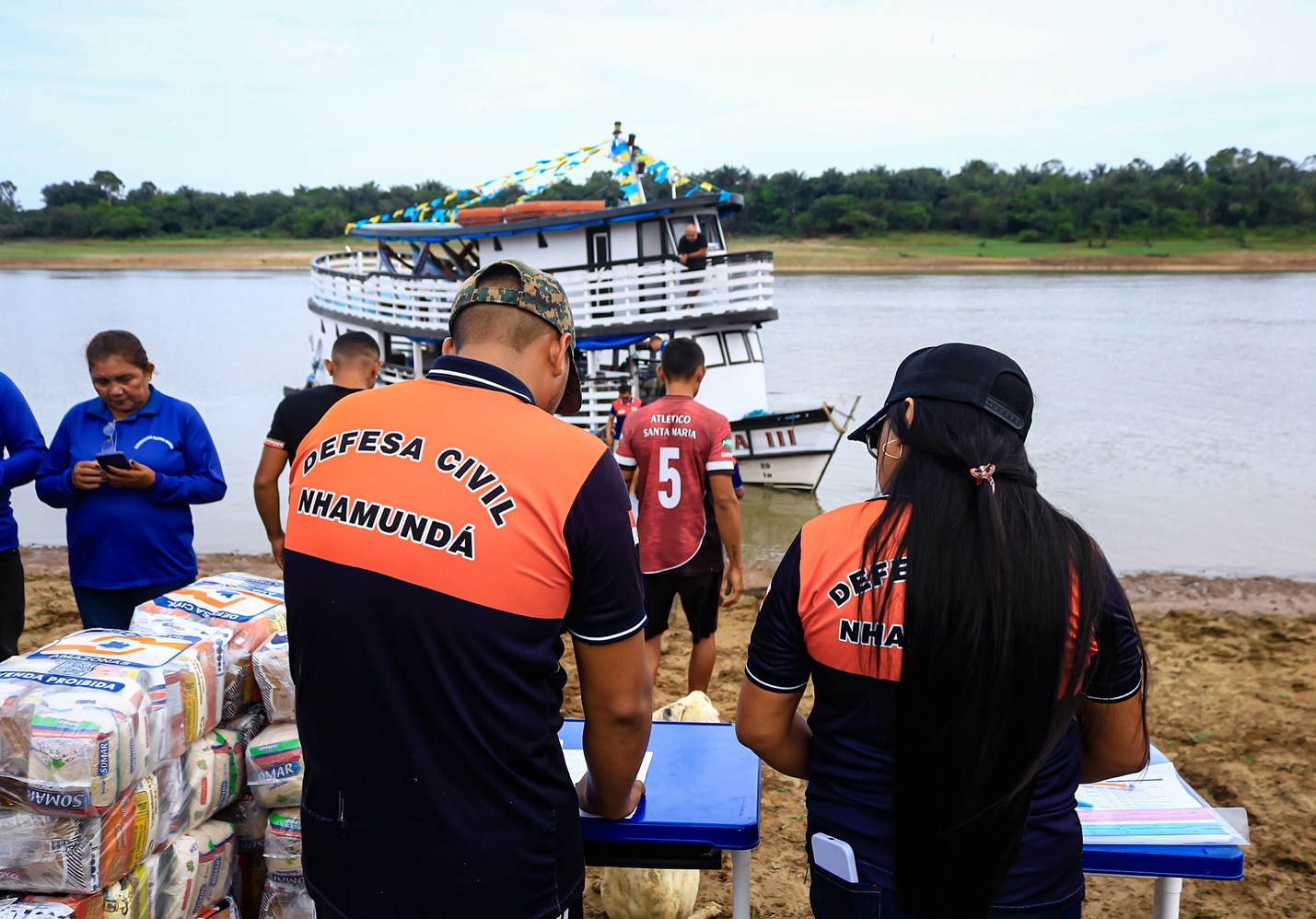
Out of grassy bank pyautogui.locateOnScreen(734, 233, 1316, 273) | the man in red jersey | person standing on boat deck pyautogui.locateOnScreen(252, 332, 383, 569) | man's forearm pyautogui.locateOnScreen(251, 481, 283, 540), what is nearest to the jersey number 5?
the man in red jersey

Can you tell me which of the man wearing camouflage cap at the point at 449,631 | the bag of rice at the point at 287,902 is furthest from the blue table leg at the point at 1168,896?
the bag of rice at the point at 287,902

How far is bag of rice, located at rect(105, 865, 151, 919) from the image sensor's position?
255cm

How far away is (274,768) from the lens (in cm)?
302

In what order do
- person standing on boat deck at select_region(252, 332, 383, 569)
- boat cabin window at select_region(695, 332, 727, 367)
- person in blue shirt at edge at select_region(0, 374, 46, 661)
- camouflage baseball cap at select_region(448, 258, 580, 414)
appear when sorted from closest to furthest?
camouflage baseball cap at select_region(448, 258, 580, 414) < person in blue shirt at edge at select_region(0, 374, 46, 661) < person standing on boat deck at select_region(252, 332, 383, 569) < boat cabin window at select_region(695, 332, 727, 367)

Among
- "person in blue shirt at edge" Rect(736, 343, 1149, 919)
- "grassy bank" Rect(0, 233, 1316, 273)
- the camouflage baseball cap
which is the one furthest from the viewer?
"grassy bank" Rect(0, 233, 1316, 273)

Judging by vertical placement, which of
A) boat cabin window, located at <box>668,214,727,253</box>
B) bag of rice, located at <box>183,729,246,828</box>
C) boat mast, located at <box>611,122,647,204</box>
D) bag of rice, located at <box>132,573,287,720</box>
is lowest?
bag of rice, located at <box>183,729,246,828</box>

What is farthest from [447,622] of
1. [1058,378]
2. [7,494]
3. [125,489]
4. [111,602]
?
[1058,378]

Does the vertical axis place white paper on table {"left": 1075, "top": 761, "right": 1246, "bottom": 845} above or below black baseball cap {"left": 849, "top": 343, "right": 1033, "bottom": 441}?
below

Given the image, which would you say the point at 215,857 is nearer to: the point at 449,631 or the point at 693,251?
the point at 449,631

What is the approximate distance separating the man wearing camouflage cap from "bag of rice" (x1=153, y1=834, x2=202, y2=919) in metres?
0.98

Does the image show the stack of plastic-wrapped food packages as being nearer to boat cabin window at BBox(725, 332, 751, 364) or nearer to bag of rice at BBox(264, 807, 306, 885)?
bag of rice at BBox(264, 807, 306, 885)

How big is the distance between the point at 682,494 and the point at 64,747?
3.30m

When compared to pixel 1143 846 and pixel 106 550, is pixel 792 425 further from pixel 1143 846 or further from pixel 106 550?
pixel 1143 846

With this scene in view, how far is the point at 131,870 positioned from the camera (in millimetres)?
2617
